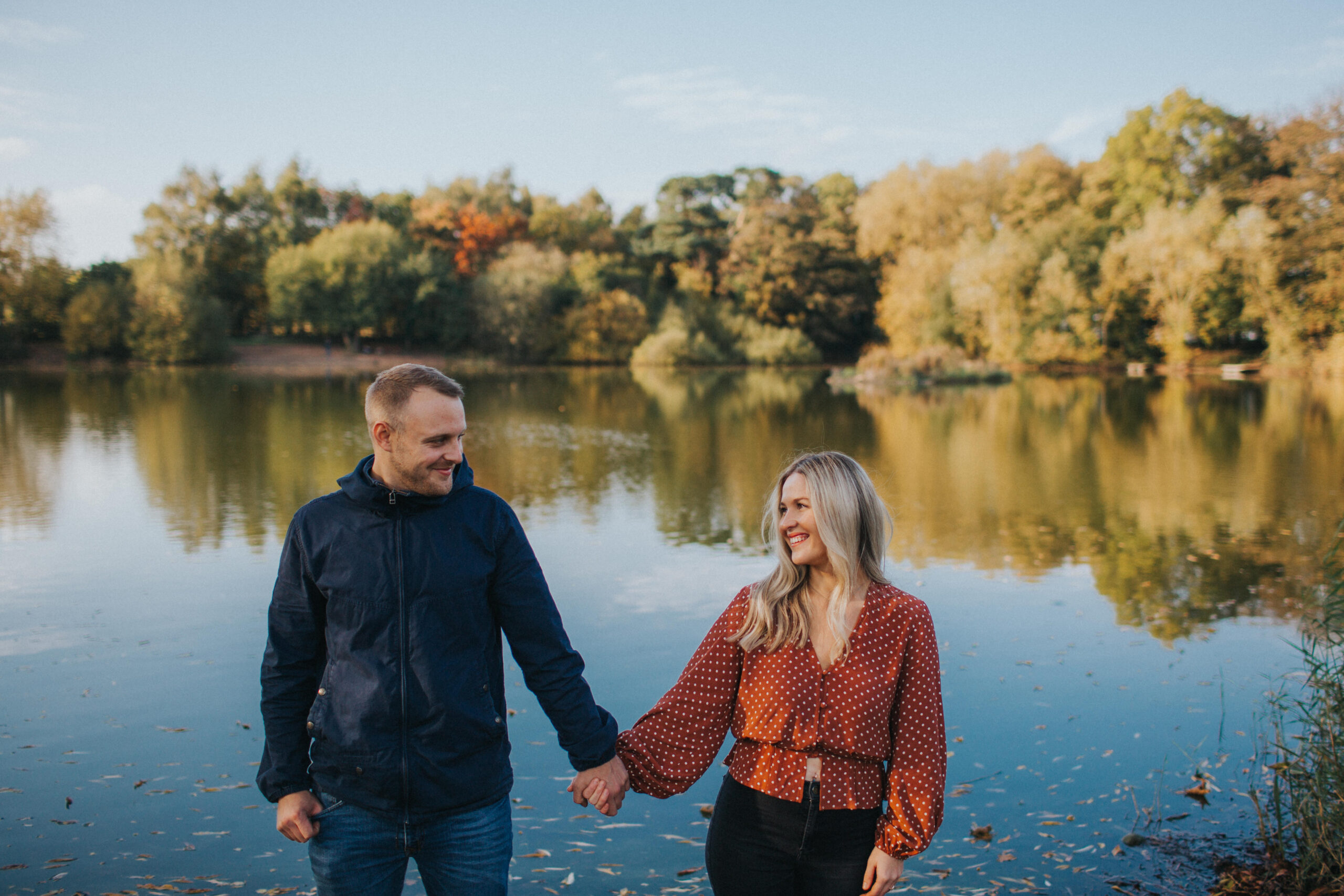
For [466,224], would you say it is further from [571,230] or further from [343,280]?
[343,280]

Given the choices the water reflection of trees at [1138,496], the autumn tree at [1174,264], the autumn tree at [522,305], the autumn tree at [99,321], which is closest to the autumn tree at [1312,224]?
the autumn tree at [1174,264]

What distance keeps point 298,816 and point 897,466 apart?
14.3m

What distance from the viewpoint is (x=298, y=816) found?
226 centimetres

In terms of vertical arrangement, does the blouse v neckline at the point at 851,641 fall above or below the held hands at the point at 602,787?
above

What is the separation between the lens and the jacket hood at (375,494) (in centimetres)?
226

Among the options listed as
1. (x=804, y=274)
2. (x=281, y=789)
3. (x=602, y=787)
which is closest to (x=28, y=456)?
(x=281, y=789)

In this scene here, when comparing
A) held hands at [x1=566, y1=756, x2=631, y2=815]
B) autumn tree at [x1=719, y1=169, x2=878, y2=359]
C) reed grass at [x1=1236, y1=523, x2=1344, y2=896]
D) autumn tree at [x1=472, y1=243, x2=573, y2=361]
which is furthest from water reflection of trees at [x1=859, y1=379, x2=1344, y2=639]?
autumn tree at [x1=719, y1=169, x2=878, y2=359]

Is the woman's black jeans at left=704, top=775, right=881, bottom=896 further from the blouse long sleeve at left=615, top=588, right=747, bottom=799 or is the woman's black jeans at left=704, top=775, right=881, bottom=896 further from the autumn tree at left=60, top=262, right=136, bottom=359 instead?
the autumn tree at left=60, top=262, right=136, bottom=359

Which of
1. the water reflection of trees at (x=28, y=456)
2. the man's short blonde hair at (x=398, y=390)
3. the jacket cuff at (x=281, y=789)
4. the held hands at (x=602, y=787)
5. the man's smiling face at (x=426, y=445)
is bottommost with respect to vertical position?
the water reflection of trees at (x=28, y=456)

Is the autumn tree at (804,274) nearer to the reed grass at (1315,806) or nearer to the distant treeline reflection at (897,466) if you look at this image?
the distant treeline reflection at (897,466)

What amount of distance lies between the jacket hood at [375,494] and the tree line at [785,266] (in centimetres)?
4066

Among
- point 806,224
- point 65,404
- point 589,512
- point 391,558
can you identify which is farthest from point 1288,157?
point 391,558

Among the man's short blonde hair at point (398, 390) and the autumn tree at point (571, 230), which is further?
the autumn tree at point (571, 230)

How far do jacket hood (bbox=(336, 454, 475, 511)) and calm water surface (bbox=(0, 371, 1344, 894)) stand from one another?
2147mm
